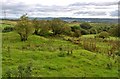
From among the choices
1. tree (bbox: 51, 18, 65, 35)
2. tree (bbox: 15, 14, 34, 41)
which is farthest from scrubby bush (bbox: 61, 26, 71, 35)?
tree (bbox: 15, 14, 34, 41)

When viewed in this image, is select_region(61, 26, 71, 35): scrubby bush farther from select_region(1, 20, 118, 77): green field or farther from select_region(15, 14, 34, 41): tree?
select_region(1, 20, 118, 77): green field

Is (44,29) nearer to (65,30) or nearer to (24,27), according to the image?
(65,30)

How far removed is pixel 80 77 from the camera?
13359 mm

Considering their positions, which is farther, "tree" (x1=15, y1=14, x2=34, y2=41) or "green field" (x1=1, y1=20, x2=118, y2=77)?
"tree" (x1=15, y1=14, x2=34, y2=41)

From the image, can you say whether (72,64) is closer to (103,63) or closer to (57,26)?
(103,63)

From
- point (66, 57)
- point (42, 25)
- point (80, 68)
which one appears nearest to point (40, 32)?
point (42, 25)

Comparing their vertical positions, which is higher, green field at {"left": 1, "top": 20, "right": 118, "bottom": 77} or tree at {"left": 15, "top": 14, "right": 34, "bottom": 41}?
tree at {"left": 15, "top": 14, "right": 34, "bottom": 41}

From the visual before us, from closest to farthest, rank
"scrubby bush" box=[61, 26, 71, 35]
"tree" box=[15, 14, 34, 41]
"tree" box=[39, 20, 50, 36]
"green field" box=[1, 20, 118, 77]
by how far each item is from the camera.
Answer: "green field" box=[1, 20, 118, 77] < "tree" box=[15, 14, 34, 41] < "tree" box=[39, 20, 50, 36] < "scrubby bush" box=[61, 26, 71, 35]

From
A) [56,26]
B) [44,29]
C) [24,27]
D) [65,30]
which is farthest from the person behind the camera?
[65,30]

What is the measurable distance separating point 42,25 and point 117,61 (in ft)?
72.3

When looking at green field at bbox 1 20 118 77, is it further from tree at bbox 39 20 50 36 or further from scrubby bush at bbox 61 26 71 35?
scrubby bush at bbox 61 26 71 35

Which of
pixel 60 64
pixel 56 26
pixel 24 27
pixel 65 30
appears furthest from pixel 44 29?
pixel 60 64

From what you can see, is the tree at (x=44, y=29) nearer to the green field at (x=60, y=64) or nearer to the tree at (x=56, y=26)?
the tree at (x=56, y=26)

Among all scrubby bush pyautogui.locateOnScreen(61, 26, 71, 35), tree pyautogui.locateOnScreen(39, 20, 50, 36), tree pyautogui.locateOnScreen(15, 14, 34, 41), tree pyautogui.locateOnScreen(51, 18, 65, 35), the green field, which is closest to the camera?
the green field
